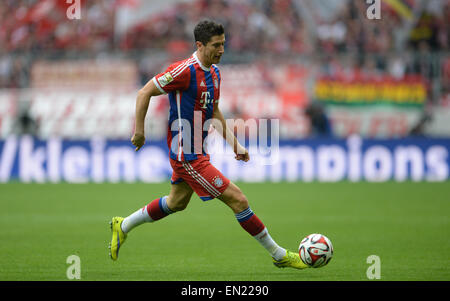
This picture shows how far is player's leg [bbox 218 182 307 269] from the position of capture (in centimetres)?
675

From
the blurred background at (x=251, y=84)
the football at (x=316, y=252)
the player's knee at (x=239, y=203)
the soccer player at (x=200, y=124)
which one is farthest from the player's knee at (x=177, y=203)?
the blurred background at (x=251, y=84)

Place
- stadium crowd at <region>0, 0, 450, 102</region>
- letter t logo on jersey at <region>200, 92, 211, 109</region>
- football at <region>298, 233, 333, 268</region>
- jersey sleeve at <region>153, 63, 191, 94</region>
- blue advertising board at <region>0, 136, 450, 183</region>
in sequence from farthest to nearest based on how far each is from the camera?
stadium crowd at <region>0, 0, 450, 102</region>
blue advertising board at <region>0, 136, 450, 183</region>
letter t logo on jersey at <region>200, 92, 211, 109</region>
football at <region>298, 233, 333, 268</region>
jersey sleeve at <region>153, 63, 191, 94</region>

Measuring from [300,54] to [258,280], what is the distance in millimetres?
13957

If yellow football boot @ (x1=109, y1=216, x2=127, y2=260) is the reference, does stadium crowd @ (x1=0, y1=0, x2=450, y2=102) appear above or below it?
above

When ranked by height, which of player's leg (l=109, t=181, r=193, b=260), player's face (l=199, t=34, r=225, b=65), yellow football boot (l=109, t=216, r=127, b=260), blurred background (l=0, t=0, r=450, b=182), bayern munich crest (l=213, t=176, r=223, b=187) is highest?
blurred background (l=0, t=0, r=450, b=182)

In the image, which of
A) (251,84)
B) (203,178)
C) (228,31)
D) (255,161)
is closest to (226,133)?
(203,178)

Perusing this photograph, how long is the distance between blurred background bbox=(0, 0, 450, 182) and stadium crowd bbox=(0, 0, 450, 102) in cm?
4

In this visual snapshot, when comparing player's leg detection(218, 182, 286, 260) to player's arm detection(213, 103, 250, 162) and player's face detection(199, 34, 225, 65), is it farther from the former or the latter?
player's face detection(199, 34, 225, 65)

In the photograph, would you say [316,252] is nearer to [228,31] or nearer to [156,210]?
[156,210]

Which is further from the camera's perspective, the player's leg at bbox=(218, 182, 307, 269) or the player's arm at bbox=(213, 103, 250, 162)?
the player's arm at bbox=(213, 103, 250, 162)

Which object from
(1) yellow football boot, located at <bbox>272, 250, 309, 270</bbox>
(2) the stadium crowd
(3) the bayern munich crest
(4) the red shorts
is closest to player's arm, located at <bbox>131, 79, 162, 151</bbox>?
(4) the red shorts

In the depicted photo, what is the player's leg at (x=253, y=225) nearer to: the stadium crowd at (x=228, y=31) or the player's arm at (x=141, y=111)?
the player's arm at (x=141, y=111)

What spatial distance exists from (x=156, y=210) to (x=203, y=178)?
29.1 inches
